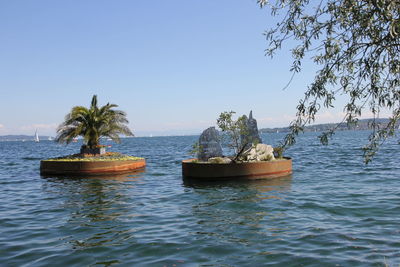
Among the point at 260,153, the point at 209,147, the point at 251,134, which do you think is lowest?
the point at 260,153

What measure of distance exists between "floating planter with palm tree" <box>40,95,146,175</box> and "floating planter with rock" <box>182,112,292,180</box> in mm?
5735

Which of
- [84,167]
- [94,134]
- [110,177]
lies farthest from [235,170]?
[94,134]

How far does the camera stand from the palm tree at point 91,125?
100ft

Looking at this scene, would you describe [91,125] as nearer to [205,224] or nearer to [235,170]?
[235,170]

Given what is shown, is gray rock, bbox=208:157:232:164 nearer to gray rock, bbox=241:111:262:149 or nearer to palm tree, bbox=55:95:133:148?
gray rock, bbox=241:111:262:149

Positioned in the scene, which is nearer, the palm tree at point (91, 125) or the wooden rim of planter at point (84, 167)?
the wooden rim of planter at point (84, 167)

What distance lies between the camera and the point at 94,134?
30531mm

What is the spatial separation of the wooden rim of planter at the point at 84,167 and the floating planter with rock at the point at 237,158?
5.41 metres

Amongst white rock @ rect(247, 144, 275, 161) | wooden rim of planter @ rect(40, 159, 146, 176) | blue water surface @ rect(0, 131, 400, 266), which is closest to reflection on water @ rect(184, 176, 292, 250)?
blue water surface @ rect(0, 131, 400, 266)

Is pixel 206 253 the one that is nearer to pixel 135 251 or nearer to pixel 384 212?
pixel 135 251

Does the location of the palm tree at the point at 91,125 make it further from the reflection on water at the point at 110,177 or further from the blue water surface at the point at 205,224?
the blue water surface at the point at 205,224

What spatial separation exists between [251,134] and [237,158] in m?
2.63

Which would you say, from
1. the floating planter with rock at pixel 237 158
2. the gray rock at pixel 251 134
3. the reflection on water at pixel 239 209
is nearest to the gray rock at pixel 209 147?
the floating planter with rock at pixel 237 158

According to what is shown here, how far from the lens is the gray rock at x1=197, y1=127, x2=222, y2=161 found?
25328mm
